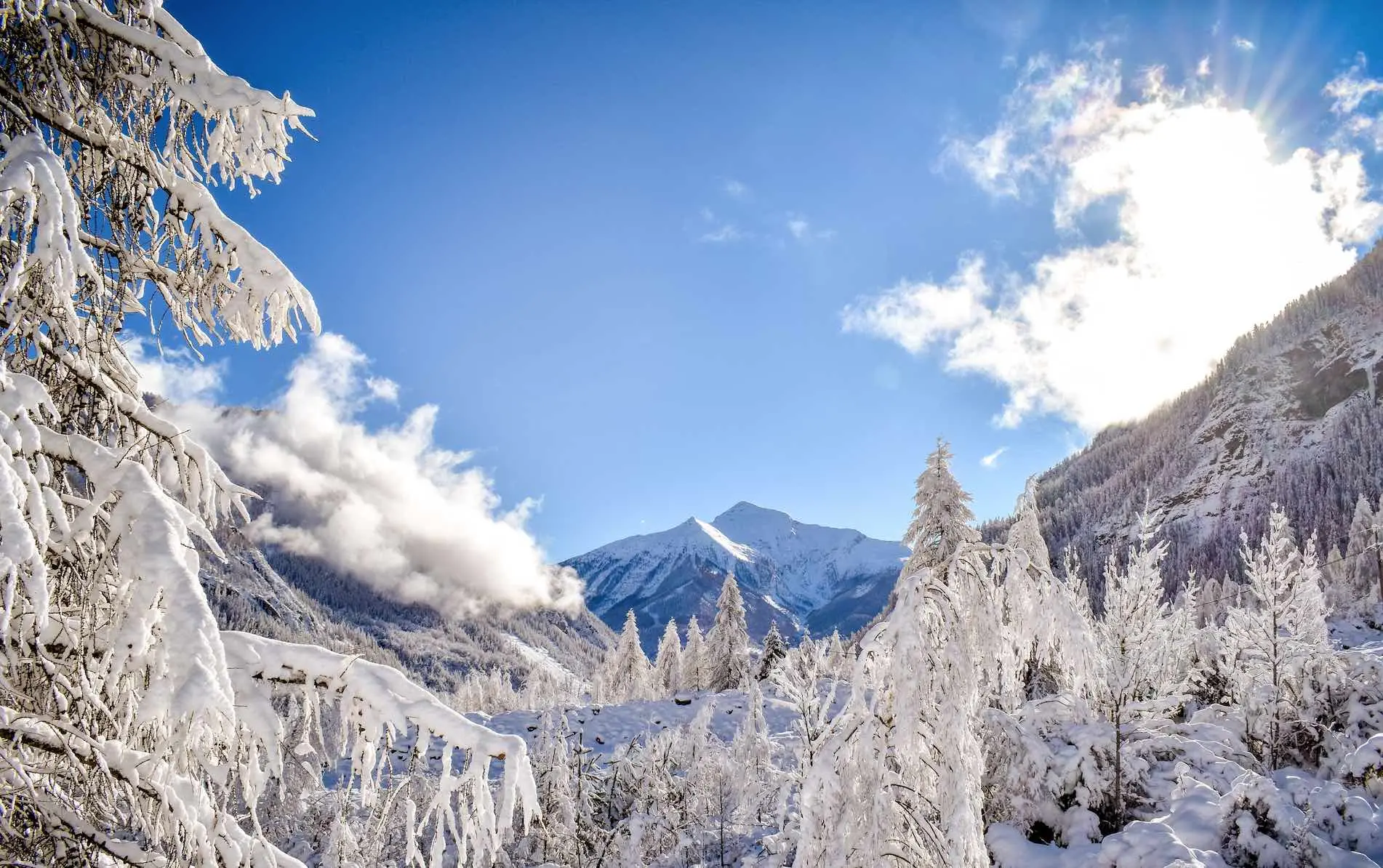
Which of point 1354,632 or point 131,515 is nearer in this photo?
point 131,515

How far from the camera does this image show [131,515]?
210 cm

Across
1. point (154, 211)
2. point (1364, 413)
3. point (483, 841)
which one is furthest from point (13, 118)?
point (1364, 413)

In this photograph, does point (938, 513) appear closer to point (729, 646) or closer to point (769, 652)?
point (769, 652)

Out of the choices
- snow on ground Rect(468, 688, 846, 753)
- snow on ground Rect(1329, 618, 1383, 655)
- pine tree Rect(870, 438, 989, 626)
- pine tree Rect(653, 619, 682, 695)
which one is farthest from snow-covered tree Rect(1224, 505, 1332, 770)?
pine tree Rect(653, 619, 682, 695)

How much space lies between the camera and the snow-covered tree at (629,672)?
52281mm

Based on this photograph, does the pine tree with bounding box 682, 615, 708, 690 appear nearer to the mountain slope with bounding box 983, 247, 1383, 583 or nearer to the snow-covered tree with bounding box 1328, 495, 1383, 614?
the snow-covered tree with bounding box 1328, 495, 1383, 614

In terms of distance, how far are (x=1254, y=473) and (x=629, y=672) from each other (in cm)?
19850

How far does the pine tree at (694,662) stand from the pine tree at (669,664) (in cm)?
127

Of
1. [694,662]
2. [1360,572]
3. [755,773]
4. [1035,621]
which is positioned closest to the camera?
[1035,621]

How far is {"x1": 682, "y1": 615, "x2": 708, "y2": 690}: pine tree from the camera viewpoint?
45938 millimetres

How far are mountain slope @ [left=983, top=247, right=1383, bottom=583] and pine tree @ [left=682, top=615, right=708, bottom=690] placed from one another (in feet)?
339

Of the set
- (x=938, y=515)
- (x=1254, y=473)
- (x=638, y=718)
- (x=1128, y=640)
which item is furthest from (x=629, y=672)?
(x=1254, y=473)

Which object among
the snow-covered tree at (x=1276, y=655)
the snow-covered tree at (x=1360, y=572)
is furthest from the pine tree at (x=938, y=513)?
the snow-covered tree at (x=1360, y=572)

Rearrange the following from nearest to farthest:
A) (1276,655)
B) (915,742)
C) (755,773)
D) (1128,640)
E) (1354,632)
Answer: (915,742) → (1128,640) → (1276,655) → (755,773) → (1354,632)
